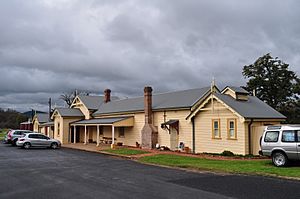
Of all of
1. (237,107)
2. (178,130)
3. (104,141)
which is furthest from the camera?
(104,141)

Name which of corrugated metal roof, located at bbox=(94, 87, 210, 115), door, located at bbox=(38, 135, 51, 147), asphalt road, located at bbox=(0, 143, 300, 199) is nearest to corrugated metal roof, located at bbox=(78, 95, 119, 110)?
corrugated metal roof, located at bbox=(94, 87, 210, 115)

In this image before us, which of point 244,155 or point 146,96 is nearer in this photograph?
point 244,155

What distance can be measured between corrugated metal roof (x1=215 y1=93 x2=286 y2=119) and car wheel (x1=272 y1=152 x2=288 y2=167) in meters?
5.13

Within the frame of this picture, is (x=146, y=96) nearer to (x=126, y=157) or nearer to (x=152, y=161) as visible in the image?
(x=126, y=157)

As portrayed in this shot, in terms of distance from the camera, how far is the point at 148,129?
29.5 meters

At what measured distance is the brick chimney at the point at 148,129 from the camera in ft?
95.6

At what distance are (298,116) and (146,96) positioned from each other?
2224 centimetres

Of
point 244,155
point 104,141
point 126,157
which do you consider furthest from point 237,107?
point 104,141

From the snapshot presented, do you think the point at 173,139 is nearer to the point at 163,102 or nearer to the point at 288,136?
the point at 163,102

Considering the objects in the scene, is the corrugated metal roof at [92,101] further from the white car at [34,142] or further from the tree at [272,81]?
the tree at [272,81]

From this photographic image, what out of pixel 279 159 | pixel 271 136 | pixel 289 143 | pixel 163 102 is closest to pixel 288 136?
pixel 289 143

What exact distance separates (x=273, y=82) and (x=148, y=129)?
77.8ft

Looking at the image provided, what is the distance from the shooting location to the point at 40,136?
33.1 m

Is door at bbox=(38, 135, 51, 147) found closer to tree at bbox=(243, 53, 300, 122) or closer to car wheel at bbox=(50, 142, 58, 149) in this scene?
car wheel at bbox=(50, 142, 58, 149)
